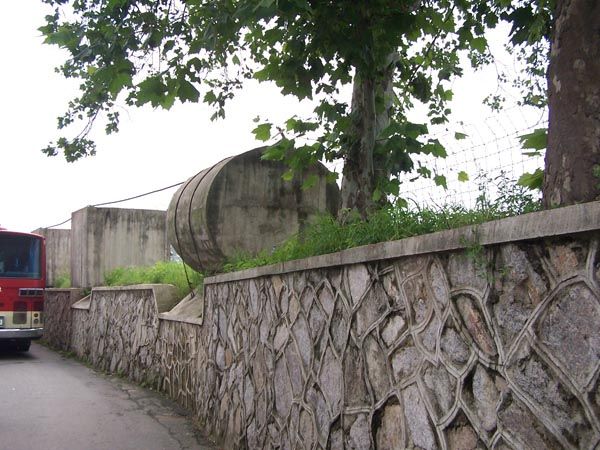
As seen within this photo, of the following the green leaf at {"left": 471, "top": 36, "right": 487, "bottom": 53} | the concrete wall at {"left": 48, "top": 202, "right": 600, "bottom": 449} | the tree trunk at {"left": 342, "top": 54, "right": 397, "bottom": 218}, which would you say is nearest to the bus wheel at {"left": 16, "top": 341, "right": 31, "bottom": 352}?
the concrete wall at {"left": 48, "top": 202, "right": 600, "bottom": 449}

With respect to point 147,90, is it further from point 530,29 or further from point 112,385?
point 112,385

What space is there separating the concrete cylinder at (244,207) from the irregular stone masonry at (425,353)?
97.8 inches

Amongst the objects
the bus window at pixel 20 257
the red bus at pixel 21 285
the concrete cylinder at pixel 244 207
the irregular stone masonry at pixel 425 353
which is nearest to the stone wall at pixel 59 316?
the red bus at pixel 21 285

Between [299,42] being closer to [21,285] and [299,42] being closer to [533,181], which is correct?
[533,181]

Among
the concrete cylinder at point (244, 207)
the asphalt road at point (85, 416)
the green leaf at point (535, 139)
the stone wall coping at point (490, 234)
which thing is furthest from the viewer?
the concrete cylinder at point (244, 207)

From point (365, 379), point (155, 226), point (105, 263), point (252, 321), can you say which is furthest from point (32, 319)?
point (365, 379)

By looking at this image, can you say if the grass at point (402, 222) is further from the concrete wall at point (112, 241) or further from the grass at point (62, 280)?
the grass at point (62, 280)

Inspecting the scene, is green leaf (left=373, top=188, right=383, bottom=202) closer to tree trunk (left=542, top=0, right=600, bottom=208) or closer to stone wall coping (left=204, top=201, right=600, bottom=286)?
stone wall coping (left=204, top=201, right=600, bottom=286)

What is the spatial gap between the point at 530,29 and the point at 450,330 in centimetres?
304

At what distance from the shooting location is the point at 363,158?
651 cm

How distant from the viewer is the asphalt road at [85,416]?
731 cm

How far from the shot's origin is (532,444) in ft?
8.48

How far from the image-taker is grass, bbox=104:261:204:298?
11.3 m

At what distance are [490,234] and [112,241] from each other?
1641 centimetres
